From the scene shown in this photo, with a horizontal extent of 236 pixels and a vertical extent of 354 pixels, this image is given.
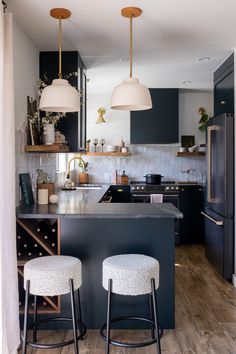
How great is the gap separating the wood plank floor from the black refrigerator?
28 cm

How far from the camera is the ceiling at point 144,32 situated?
2814 millimetres

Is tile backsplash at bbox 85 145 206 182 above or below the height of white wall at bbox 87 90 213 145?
below

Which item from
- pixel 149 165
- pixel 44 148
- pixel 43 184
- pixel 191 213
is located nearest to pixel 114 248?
pixel 43 184

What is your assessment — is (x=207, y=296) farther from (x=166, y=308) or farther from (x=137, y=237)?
(x=137, y=237)

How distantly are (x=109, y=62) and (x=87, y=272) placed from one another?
2640 millimetres

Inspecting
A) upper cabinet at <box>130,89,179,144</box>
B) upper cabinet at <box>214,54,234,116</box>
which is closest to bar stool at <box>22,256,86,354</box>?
upper cabinet at <box>214,54,234,116</box>

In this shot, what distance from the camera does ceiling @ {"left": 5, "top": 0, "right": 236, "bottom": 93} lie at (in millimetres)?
2814

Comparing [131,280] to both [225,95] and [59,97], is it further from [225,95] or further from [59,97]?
Result: [225,95]

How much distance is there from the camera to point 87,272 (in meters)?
2.86

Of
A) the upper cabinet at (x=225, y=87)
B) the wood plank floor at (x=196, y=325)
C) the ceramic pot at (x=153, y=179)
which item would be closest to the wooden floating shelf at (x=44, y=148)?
the wood plank floor at (x=196, y=325)

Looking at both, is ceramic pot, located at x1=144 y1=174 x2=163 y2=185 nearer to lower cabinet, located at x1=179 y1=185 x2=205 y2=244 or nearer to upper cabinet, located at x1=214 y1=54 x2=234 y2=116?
lower cabinet, located at x1=179 y1=185 x2=205 y2=244

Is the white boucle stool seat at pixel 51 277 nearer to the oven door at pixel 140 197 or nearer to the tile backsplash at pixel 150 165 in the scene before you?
the oven door at pixel 140 197

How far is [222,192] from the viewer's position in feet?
12.9

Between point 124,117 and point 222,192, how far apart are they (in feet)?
9.94
